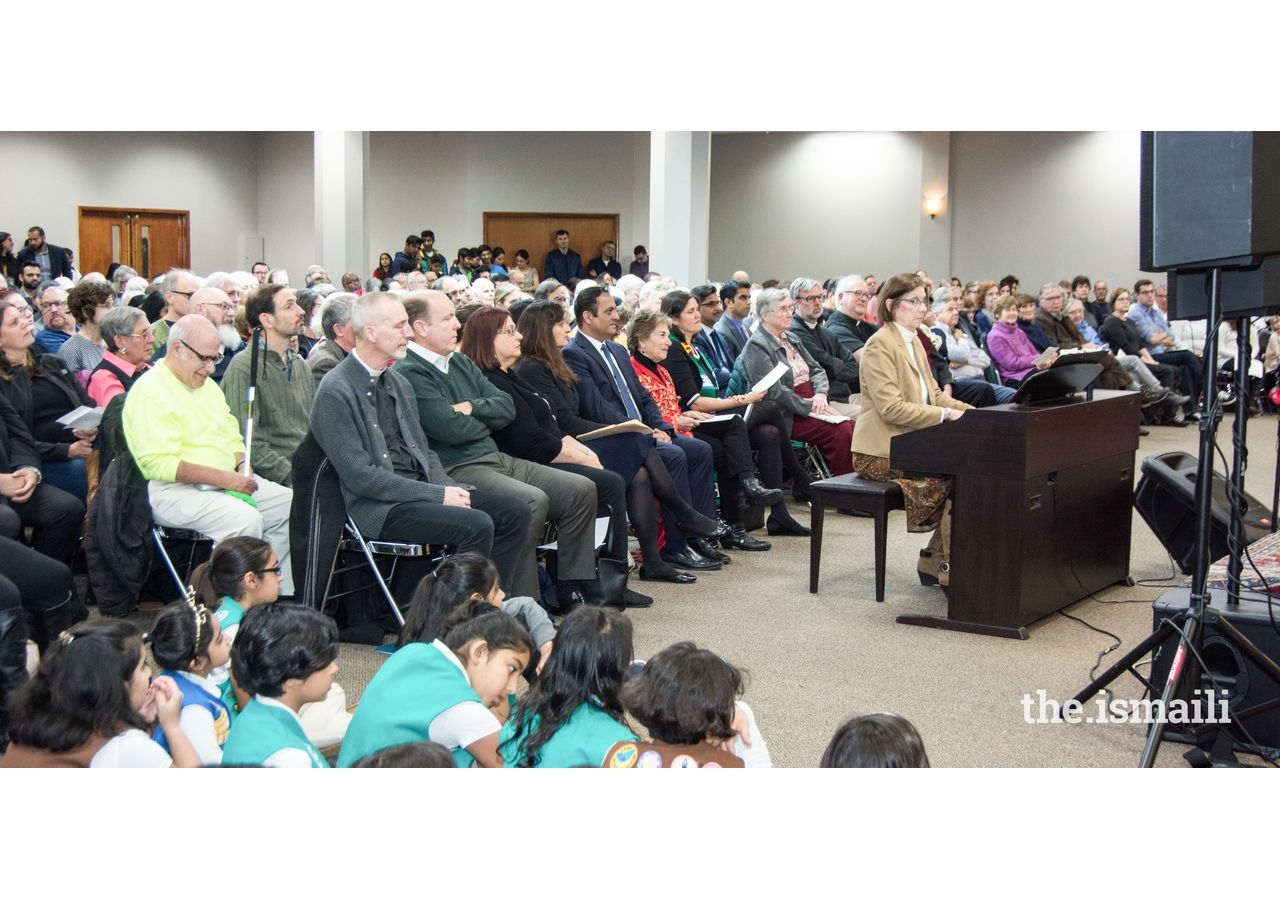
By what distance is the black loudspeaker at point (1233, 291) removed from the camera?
312cm

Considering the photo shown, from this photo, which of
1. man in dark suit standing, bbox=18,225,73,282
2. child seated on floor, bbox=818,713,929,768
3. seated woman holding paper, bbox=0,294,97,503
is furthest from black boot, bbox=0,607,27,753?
man in dark suit standing, bbox=18,225,73,282

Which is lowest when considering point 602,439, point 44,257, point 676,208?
point 602,439

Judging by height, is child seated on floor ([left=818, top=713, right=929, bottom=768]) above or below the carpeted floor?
above

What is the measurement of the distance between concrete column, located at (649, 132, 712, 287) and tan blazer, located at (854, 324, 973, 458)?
20.2 ft

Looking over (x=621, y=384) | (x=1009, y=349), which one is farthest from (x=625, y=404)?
(x=1009, y=349)

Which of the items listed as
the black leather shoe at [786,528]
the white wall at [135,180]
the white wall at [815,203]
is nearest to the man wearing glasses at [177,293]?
the black leather shoe at [786,528]

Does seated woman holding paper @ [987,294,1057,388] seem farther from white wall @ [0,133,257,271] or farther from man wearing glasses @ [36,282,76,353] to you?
white wall @ [0,133,257,271]

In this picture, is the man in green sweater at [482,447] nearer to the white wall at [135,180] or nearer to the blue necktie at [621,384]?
the blue necktie at [621,384]

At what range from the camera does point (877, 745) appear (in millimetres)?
2098

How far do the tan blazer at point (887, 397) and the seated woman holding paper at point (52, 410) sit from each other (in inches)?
116

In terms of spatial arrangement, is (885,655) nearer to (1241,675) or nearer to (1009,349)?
(1241,675)

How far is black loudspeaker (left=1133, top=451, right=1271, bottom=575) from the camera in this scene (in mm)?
4816

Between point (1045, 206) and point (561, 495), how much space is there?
1278 centimetres

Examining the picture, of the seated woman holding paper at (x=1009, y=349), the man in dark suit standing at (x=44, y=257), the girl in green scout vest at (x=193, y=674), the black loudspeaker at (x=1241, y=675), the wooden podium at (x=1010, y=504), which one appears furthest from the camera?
the man in dark suit standing at (x=44, y=257)
